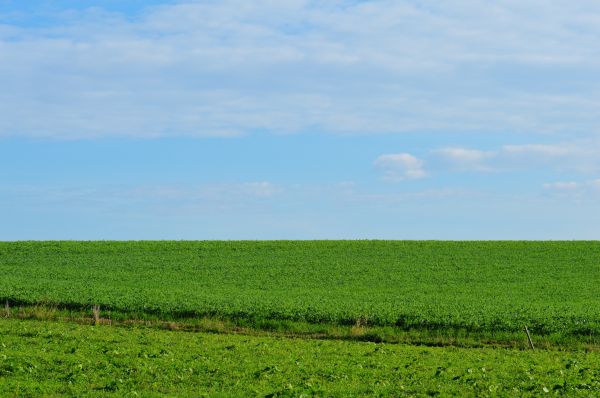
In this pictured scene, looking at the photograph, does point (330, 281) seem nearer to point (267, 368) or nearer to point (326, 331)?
point (326, 331)

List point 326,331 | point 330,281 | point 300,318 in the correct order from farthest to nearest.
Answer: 1. point 330,281
2. point 300,318
3. point 326,331

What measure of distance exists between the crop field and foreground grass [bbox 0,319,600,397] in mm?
6423

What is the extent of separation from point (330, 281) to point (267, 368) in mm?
32176

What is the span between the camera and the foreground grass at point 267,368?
21.2 metres

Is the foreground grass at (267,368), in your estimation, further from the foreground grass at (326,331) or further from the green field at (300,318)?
the foreground grass at (326,331)

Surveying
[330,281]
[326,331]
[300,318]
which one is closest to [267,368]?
[326,331]

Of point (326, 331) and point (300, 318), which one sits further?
point (300, 318)

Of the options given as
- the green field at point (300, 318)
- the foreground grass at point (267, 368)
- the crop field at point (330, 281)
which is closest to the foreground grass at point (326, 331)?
the green field at point (300, 318)

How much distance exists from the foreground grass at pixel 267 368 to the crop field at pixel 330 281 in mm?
6423

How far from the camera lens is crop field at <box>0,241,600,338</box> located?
39.9 m

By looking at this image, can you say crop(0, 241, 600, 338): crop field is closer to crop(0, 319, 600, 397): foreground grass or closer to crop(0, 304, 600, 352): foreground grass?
crop(0, 304, 600, 352): foreground grass

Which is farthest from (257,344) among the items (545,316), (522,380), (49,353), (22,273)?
(22,273)

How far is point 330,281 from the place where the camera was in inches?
2215

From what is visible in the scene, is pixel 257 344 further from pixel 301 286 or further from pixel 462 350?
pixel 301 286
